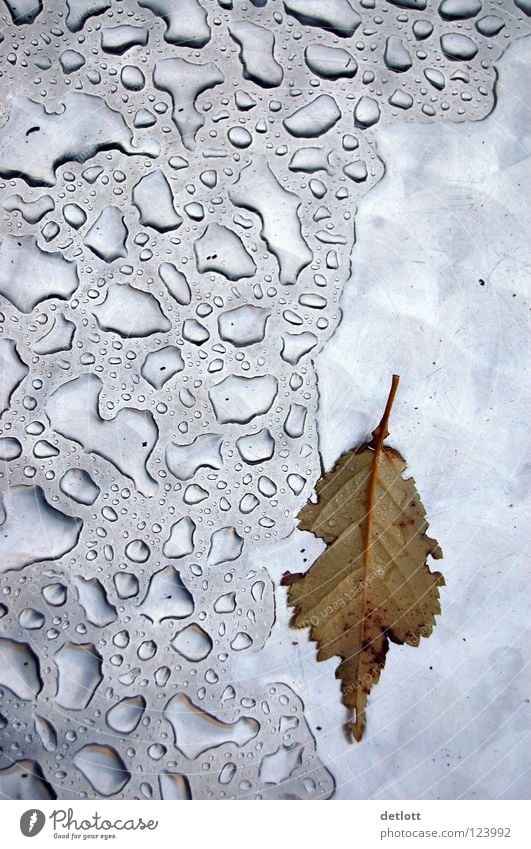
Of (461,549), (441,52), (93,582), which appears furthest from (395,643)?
(441,52)

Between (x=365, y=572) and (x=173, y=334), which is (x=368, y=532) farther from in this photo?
(x=173, y=334)

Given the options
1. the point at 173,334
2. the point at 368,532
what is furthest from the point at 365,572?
the point at 173,334
